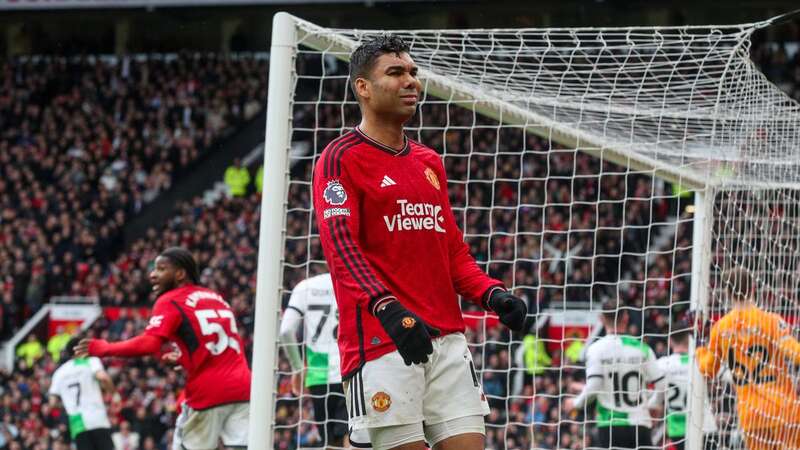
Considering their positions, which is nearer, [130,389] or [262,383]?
[262,383]

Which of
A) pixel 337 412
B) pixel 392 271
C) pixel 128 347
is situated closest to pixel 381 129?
pixel 392 271

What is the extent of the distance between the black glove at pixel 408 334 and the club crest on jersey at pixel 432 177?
61cm

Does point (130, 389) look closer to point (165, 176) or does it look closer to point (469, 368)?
point (165, 176)

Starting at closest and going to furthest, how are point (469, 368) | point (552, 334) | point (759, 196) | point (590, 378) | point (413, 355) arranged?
point (413, 355) → point (469, 368) → point (759, 196) → point (590, 378) → point (552, 334)

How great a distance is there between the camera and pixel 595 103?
21.6 feet

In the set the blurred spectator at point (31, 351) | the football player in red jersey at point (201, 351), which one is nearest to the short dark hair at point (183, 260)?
the football player in red jersey at point (201, 351)

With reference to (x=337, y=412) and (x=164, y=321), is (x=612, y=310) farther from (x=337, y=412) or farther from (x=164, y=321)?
(x=164, y=321)

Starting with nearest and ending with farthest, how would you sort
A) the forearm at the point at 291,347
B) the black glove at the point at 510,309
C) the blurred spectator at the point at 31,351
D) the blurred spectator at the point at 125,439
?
the black glove at the point at 510,309, the forearm at the point at 291,347, the blurred spectator at the point at 125,439, the blurred spectator at the point at 31,351

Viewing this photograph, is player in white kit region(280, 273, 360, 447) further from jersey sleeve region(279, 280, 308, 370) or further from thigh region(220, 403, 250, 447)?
thigh region(220, 403, 250, 447)

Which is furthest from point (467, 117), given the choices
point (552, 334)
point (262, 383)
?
point (262, 383)

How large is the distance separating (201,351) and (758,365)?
3211 millimetres

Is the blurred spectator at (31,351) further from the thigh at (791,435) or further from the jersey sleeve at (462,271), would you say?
the jersey sleeve at (462,271)

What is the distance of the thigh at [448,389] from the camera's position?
12.0 feet

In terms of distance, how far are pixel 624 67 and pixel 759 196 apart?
142cm
